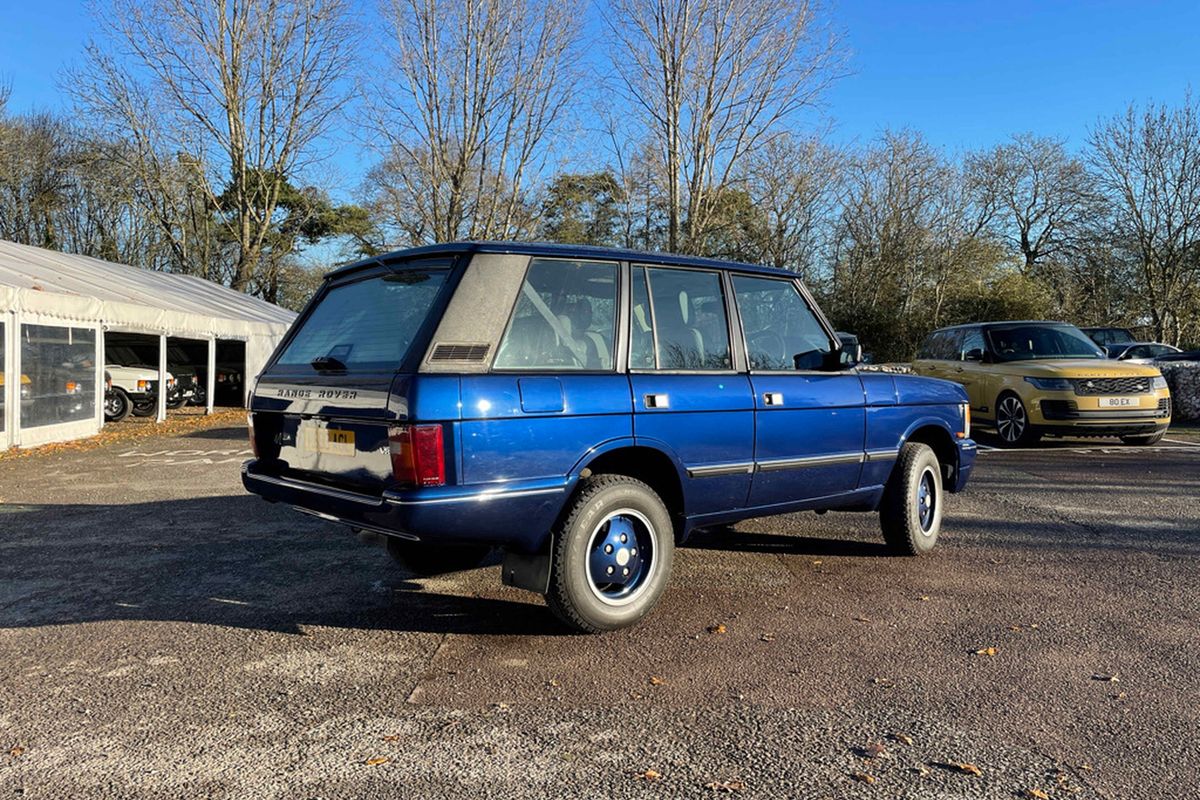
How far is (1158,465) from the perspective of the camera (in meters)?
9.70

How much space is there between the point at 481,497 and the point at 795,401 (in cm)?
209

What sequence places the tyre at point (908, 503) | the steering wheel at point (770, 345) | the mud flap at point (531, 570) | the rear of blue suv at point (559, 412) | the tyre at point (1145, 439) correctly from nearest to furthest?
the rear of blue suv at point (559, 412) → the mud flap at point (531, 570) → the steering wheel at point (770, 345) → the tyre at point (908, 503) → the tyre at point (1145, 439)

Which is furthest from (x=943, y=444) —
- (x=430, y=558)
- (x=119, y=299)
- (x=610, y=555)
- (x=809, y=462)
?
(x=119, y=299)

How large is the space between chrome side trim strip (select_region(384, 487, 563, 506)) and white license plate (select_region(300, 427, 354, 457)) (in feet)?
1.40

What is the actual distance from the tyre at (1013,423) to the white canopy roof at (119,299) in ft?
46.3

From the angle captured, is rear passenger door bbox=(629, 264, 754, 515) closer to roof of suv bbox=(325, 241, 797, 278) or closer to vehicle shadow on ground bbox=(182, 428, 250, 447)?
roof of suv bbox=(325, 241, 797, 278)

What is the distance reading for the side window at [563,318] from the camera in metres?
3.66

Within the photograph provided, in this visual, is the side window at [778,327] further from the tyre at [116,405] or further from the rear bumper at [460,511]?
the tyre at [116,405]

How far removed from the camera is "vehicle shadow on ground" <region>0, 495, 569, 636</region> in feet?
13.6

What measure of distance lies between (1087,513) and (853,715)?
503 centimetres

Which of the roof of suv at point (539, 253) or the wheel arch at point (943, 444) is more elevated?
the roof of suv at point (539, 253)

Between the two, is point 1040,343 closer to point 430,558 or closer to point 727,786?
point 430,558

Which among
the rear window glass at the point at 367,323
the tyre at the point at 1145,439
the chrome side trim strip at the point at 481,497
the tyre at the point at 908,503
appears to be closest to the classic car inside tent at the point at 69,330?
the rear window glass at the point at 367,323

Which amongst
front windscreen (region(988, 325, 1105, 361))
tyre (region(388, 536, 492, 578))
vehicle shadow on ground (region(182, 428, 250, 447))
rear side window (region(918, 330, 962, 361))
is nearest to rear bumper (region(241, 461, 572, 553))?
tyre (region(388, 536, 492, 578))
